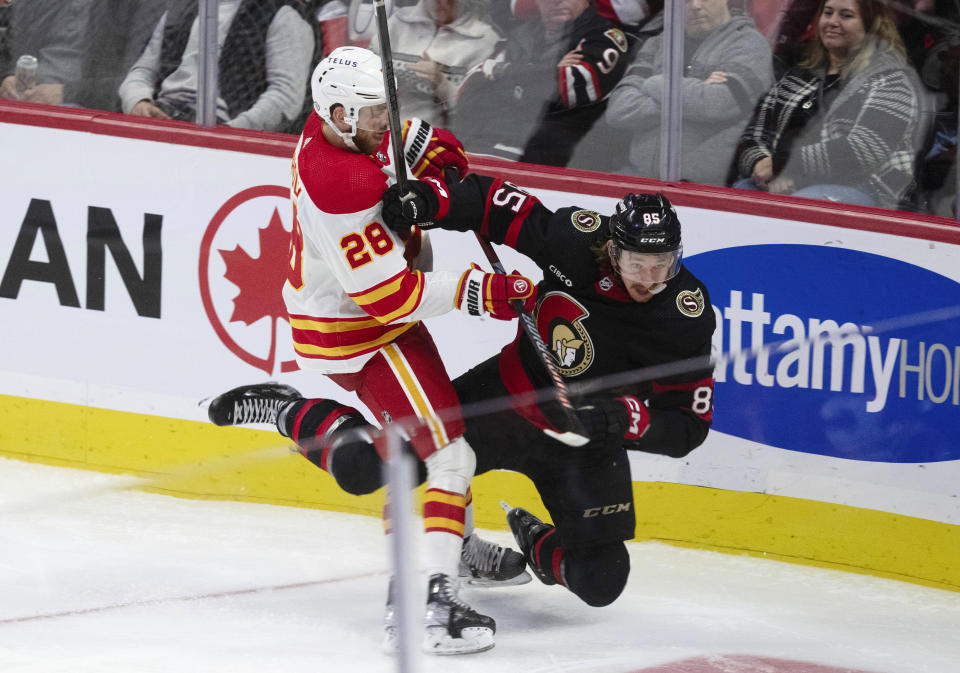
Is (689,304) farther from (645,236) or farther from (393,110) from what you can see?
(393,110)

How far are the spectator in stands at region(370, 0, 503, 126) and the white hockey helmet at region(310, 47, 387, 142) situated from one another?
0.93 metres

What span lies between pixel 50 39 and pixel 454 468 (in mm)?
2211

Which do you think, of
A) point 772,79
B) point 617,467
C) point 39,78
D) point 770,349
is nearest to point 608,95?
point 772,79

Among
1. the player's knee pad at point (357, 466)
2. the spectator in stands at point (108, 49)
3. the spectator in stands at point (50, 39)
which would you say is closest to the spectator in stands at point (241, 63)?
the spectator in stands at point (108, 49)

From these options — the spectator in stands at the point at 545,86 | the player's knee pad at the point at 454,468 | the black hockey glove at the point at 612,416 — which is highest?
the spectator in stands at the point at 545,86

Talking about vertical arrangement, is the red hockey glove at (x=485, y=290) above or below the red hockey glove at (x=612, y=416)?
above

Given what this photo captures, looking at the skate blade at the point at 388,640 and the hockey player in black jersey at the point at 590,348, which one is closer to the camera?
the skate blade at the point at 388,640

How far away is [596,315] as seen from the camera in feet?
10.3

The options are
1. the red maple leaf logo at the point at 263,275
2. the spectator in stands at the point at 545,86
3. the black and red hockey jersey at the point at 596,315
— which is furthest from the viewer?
the red maple leaf logo at the point at 263,275

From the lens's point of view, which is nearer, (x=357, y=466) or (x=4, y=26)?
(x=357, y=466)

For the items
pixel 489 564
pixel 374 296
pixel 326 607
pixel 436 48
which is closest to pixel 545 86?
pixel 436 48

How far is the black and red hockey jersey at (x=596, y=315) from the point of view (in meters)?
2.97

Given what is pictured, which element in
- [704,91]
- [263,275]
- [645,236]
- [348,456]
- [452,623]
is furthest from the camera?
[263,275]

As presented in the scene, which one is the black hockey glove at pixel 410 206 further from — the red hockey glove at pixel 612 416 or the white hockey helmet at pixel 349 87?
the red hockey glove at pixel 612 416
